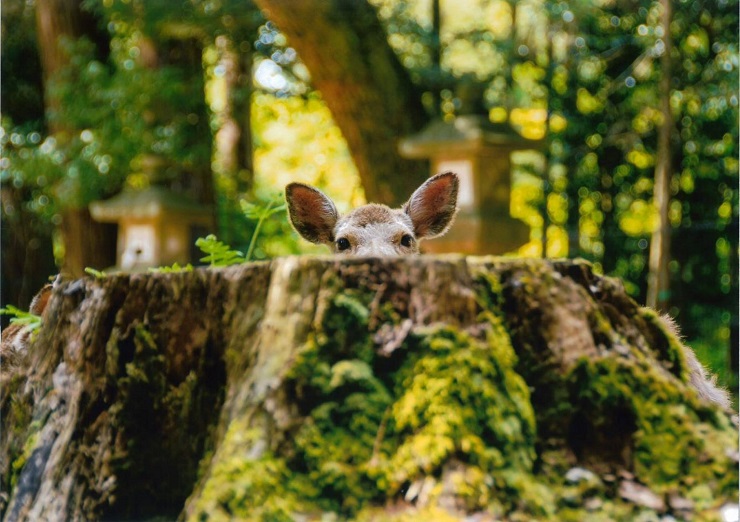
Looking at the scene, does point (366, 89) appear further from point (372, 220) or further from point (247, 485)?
point (247, 485)

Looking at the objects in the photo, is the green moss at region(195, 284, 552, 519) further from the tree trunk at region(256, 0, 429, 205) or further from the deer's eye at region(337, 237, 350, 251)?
the tree trunk at region(256, 0, 429, 205)

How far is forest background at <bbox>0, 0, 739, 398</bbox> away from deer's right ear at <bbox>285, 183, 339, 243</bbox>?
5614 mm

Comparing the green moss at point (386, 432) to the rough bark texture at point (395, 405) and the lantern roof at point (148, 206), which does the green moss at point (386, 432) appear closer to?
the rough bark texture at point (395, 405)

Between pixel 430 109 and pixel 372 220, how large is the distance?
728 centimetres

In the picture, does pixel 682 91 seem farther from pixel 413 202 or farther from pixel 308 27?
pixel 413 202

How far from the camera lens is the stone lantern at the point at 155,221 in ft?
35.4

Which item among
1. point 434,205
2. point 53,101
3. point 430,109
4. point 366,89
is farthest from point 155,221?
point 434,205

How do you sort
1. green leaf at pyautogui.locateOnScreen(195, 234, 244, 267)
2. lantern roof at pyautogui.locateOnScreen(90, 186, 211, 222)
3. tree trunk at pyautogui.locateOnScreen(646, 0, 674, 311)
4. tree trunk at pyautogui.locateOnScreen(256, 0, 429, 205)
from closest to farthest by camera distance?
green leaf at pyautogui.locateOnScreen(195, 234, 244, 267) → tree trunk at pyautogui.locateOnScreen(646, 0, 674, 311) → lantern roof at pyautogui.locateOnScreen(90, 186, 211, 222) → tree trunk at pyautogui.locateOnScreen(256, 0, 429, 205)

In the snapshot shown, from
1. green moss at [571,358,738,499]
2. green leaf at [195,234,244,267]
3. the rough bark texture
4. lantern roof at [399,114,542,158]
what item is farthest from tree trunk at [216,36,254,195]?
green moss at [571,358,738,499]

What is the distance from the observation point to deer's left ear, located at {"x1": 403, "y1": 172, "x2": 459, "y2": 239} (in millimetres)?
5449

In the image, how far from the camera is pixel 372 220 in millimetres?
5344

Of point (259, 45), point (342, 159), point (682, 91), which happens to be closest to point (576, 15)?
point (682, 91)

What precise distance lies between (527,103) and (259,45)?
433cm

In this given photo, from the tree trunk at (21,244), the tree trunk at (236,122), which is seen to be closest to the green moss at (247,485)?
the tree trunk at (236,122)
